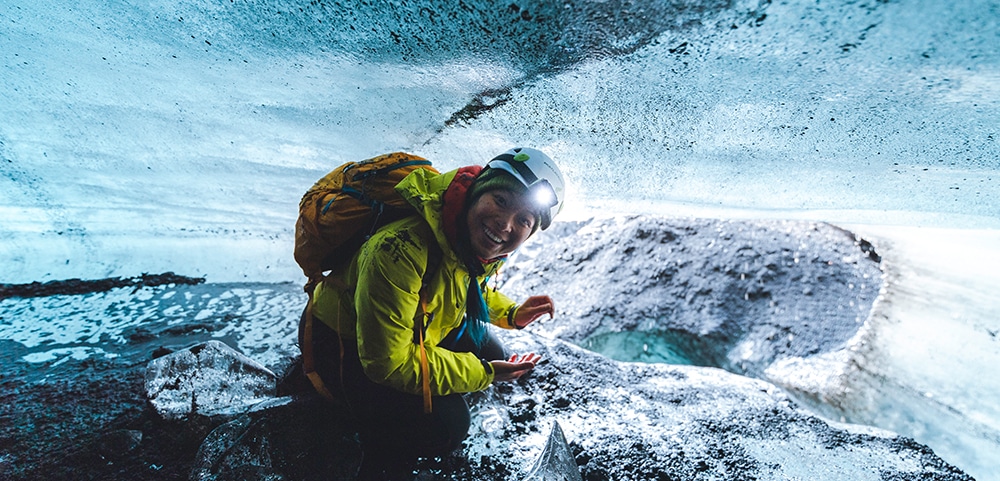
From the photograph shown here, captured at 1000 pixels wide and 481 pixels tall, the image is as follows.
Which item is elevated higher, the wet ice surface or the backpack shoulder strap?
the backpack shoulder strap

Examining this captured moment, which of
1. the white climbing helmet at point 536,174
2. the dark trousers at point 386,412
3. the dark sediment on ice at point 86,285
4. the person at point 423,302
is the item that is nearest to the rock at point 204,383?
the dark trousers at point 386,412

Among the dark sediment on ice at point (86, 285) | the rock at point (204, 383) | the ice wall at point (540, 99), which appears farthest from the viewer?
the dark sediment on ice at point (86, 285)

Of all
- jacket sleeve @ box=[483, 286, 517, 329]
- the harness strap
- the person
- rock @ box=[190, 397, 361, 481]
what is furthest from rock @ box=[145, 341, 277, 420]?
jacket sleeve @ box=[483, 286, 517, 329]

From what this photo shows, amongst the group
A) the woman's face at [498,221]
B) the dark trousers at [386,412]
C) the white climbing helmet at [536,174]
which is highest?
the white climbing helmet at [536,174]

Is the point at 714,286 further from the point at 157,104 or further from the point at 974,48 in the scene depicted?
the point at 157,104

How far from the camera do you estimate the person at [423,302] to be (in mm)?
1503

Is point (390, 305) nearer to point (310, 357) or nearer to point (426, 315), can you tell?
point (426, 315)

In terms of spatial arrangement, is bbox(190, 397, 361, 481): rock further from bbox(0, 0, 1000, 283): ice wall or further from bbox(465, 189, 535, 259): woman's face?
bbox(0, 0, 1000, 283): ice wall

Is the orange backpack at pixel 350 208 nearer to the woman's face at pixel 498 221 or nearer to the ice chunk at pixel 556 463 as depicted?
the woman's face at pixel 498 221

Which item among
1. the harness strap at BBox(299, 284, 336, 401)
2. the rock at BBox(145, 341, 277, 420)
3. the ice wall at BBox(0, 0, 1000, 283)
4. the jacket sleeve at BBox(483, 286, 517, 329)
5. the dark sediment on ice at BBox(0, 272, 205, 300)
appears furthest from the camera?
the dark sediment on ice at BBox(0, 272, 205, 300)

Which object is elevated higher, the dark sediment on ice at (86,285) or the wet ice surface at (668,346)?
the dark sediment on ice at (86,285)

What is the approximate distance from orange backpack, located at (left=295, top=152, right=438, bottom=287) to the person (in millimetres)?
91

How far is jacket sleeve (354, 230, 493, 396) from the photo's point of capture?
1465 mm

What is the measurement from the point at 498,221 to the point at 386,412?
1139 millimetres
